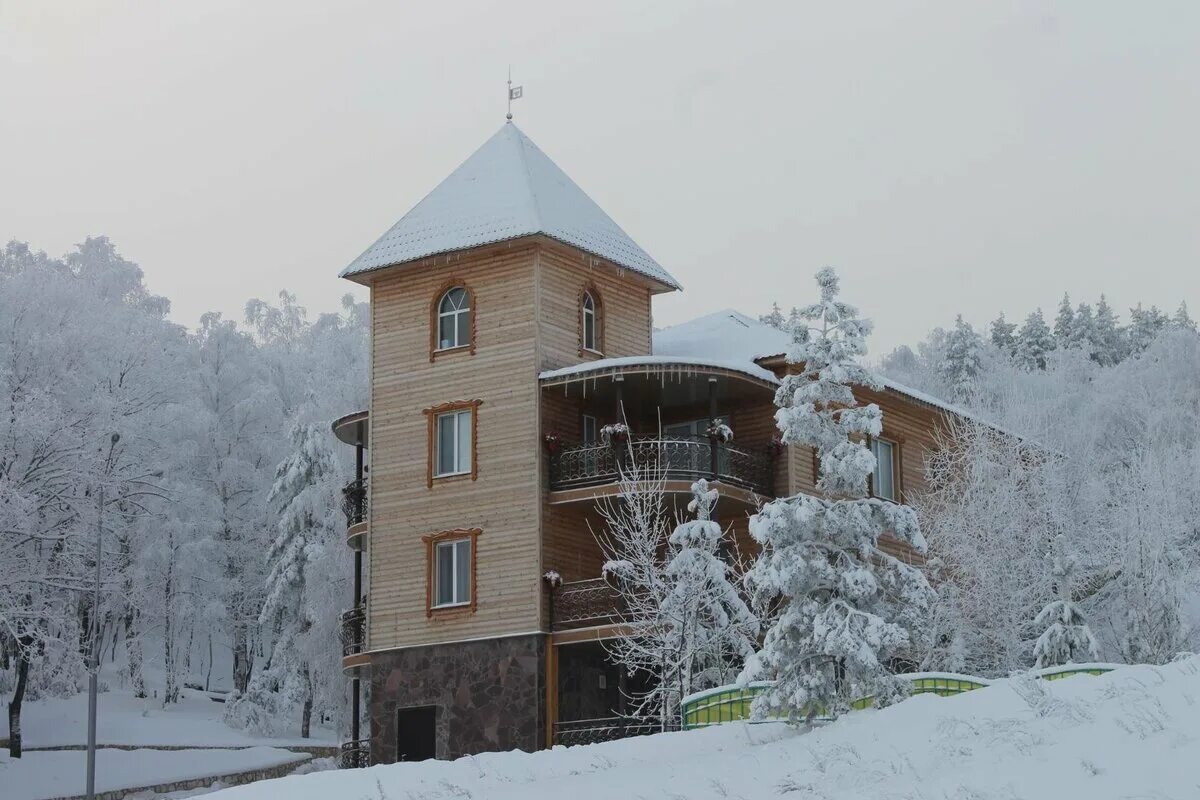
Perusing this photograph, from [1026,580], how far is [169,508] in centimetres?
3106

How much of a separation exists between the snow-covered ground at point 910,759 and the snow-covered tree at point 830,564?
658 mm

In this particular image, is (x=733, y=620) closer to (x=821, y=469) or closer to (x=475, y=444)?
(x=475, y=444)

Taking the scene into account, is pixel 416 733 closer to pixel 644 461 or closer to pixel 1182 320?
pixel 644 461

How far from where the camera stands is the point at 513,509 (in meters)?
32.7

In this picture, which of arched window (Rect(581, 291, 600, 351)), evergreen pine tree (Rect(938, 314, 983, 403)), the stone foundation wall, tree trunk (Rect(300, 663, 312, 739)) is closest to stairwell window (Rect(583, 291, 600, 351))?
arched window (Rect(581, 291, 600, 351))

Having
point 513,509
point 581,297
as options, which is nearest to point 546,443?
point 513,509

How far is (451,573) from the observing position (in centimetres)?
3334

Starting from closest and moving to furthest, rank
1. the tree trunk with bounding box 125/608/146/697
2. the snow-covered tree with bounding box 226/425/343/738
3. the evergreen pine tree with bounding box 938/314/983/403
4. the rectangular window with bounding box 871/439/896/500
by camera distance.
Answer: the rectangular window with bounding box 871/439/896/500 < the snow-covered tree with bounding box 226/425/343/738 < the tree trunk with bounding box 125/608/146/697 < the evergreen pine tree with bounding box 938/314/983/403

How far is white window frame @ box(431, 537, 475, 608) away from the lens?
3303 centimetres

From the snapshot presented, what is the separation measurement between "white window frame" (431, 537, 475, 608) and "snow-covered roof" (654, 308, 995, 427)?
19.6ft

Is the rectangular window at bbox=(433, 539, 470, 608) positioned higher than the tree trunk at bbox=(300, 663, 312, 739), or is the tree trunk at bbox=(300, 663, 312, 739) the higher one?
the rectangular window at bbox=(433, 539, 470, 608)

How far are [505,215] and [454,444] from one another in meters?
4.76

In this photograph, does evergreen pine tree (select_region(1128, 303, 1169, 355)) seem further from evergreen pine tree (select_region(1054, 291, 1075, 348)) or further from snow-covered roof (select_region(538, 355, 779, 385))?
snow-covered roof (select_region(538, 355, 779, 385))

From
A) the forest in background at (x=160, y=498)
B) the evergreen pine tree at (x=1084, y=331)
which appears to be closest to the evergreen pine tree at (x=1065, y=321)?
the evergreen pine tree at (x=1084, y=331)
